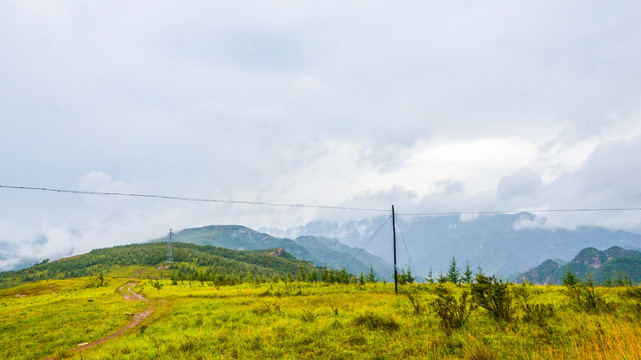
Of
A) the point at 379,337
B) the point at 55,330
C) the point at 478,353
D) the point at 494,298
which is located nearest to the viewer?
the point at 478,353

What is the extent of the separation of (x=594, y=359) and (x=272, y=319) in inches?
577

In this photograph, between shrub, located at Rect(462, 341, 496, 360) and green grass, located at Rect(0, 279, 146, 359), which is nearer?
shrub, located at Rect(462, 341, 496, 360)

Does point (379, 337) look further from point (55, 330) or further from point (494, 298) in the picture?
point (55, 330)

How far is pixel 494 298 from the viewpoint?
13367mm

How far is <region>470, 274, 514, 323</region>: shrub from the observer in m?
12.9

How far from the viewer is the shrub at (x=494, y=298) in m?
12.9

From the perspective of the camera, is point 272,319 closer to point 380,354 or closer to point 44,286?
point 380,354

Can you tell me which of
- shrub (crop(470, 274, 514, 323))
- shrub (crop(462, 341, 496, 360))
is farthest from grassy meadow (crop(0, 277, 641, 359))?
shrub (crop(470, 274, 514, 323))

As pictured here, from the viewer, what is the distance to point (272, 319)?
650 inches

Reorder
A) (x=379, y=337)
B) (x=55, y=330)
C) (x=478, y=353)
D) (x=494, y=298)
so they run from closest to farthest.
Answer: (x=478, y=353) < (x=379, y=337) < (x=494, y=298) < (x=55, y=330)

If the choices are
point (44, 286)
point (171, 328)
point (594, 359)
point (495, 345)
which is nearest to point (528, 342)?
point (495, 345)

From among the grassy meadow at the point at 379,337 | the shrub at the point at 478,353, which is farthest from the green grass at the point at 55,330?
the shrub at the point at 478,353

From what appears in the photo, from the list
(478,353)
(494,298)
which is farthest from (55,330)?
(494,298)

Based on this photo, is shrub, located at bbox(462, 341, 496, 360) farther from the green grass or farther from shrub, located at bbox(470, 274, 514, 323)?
the green grass
